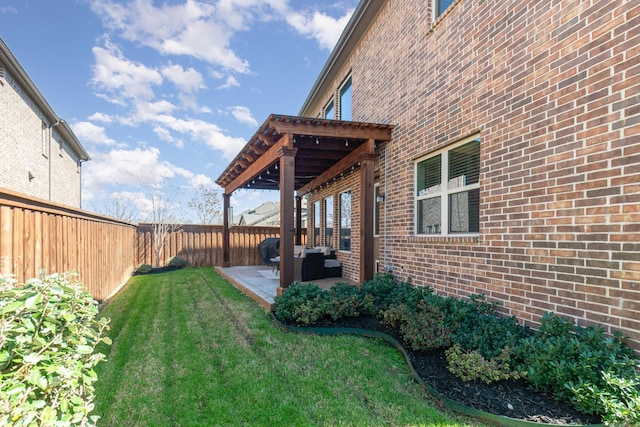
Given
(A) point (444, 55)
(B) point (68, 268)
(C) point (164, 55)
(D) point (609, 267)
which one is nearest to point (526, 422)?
(D) point (609, 267)

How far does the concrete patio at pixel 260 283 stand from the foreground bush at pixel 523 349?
1.81 metres

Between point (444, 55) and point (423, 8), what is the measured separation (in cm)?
120

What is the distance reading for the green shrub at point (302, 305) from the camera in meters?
4.94

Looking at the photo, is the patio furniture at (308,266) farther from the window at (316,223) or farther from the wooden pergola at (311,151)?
the window at (316,223)

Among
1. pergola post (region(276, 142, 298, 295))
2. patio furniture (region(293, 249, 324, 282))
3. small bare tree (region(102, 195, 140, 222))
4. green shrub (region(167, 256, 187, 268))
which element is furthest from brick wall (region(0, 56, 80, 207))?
pergola post (region(276, 142, 298, 295))

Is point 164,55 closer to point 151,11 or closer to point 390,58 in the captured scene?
point 151,11

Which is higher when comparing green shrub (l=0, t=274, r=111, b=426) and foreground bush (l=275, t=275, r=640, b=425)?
green shrub (l=0, t=274, r=111, b=426)

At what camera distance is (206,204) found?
1026 inches

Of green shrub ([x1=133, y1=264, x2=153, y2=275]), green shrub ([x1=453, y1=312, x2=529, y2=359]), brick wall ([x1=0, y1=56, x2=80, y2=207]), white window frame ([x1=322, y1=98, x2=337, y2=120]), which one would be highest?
white window frame ([x1=322, y1=98, x2=337, y2=120])

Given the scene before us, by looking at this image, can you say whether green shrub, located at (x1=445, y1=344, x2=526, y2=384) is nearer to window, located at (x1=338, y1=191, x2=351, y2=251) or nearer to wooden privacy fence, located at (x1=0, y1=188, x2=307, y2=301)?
wooden privacy fence, located at (x1=0, y1=188, x2=307, y2=301)

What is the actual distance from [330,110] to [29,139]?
10584 millimetres

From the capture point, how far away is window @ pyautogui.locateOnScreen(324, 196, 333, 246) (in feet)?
33.2

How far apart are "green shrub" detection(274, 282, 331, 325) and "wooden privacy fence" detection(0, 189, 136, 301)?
3.04 meters

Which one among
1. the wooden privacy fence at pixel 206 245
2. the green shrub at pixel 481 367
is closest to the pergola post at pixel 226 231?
the wooden privacy fence at pixel 206 245
